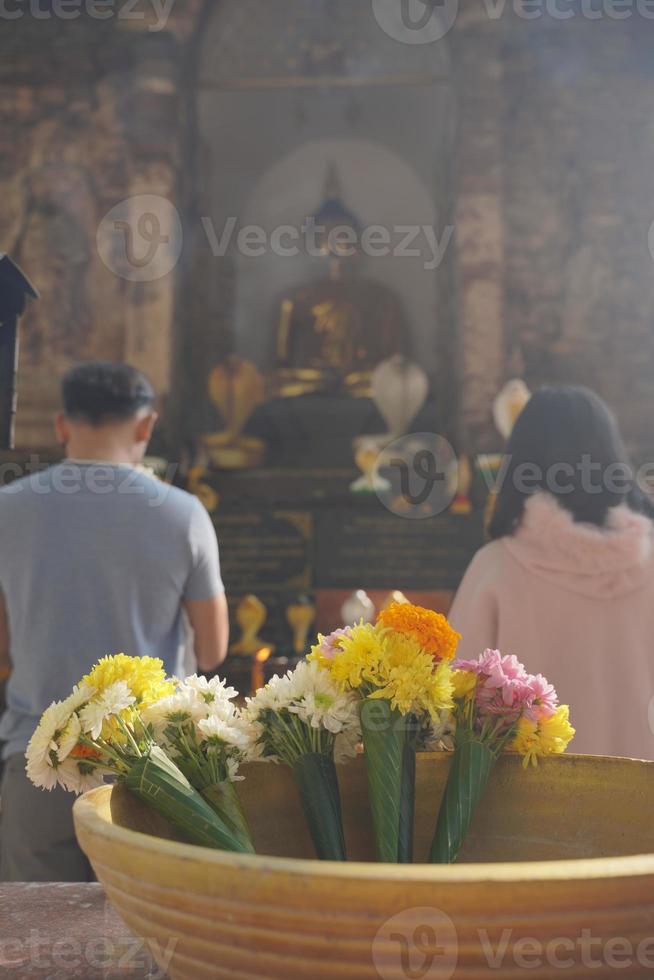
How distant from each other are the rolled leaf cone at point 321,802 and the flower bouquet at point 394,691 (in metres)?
0.03

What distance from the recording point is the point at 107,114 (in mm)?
7270

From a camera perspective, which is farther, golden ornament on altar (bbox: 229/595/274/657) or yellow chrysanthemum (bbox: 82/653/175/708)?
golden ornament on altar (bbox: 229/595/274/657)

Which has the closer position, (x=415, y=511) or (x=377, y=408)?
(x=415, y=511)

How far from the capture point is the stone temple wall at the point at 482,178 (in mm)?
7055

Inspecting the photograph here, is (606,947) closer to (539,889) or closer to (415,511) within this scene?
(539,889)

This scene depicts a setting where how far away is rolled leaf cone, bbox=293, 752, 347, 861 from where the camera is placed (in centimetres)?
93

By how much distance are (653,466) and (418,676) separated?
20.2ft

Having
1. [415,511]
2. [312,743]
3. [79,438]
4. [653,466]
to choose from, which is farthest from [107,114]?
[312,743]

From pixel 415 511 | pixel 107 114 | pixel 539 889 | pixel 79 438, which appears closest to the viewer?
pixel 539 889

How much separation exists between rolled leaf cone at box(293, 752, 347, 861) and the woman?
121 centimetres
